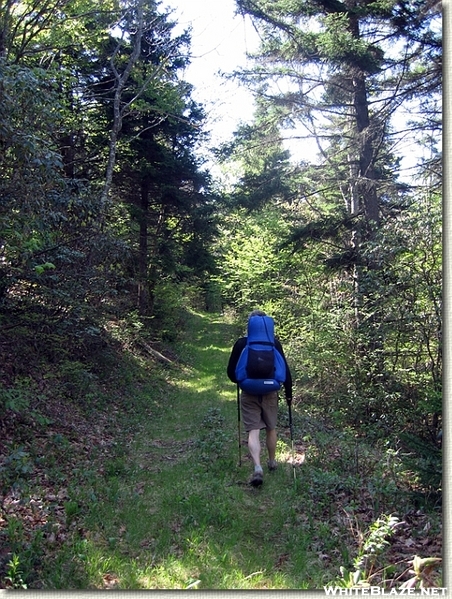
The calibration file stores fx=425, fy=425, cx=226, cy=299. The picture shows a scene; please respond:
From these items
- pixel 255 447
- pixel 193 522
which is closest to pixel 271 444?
pixel 255 447

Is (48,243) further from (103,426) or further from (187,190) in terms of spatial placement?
(187,190)

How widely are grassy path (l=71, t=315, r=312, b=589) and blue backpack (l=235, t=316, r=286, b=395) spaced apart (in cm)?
122

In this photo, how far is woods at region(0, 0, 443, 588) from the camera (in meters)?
5.76

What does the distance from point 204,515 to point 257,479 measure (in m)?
0.97

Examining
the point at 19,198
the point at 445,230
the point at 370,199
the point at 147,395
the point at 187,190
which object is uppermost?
the point at 187,190

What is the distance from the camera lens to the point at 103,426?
304 inches

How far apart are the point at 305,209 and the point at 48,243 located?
10.5 m

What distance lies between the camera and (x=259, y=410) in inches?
219

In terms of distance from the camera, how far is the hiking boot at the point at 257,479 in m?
5.16

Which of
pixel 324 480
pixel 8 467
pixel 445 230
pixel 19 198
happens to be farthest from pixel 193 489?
pixel 19 198

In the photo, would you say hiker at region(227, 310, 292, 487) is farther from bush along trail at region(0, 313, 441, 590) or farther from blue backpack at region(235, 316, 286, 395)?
bush along trail at region(0, 313, 441, 590)

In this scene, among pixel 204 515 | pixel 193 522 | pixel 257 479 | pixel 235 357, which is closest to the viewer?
pixel 193 522

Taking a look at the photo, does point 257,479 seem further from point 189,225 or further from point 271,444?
point 189,225

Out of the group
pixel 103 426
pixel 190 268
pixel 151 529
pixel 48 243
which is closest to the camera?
pixel 151 529
